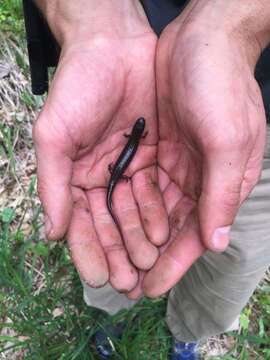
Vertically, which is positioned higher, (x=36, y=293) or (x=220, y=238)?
(x=220, y=238)

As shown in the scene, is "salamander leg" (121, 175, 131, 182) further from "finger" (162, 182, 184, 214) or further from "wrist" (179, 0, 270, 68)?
"wrist" (179, 0, 270, 68)

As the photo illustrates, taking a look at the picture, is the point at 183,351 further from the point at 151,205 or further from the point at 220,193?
the point at 220,193

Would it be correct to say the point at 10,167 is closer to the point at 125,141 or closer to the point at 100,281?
the point at 125,141

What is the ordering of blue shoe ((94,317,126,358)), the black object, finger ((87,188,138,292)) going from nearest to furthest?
finger ((87,188,138,292))
the black object
blue shoe ((94,317,126,358))

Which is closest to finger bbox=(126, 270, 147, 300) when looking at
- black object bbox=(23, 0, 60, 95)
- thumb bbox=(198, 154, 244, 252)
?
thumb bbox=(198, 154, 244, 252)

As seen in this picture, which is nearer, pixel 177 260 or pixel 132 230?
pixel 177 260

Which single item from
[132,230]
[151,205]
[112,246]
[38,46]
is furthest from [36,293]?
[38,46]
